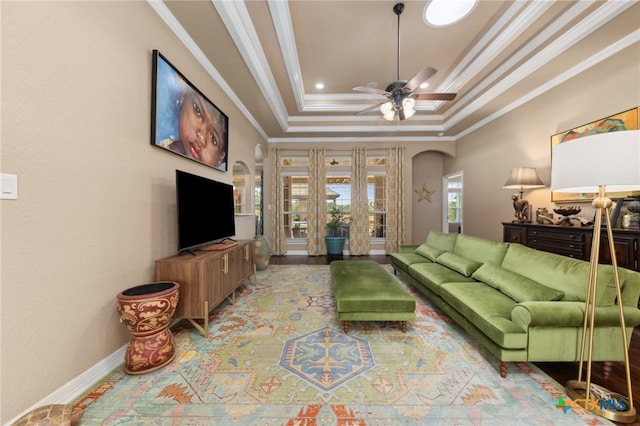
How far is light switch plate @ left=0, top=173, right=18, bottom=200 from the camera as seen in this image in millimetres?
1157

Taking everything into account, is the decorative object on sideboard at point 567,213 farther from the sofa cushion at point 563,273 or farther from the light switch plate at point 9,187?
the light switch plate at point 9,187

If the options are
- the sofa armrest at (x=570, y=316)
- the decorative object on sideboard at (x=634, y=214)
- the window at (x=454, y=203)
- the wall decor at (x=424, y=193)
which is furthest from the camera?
the window at (x=454, y=203)

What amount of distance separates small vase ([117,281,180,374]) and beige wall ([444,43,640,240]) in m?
4.80

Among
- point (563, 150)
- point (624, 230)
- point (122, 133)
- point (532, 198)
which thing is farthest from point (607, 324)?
point (122, 133)

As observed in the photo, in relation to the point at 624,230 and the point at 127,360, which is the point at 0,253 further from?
the point at 624,230

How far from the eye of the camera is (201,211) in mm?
2553

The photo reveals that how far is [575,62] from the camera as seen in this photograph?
114 inches

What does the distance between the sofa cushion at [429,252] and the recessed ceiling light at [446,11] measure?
9.81 ft

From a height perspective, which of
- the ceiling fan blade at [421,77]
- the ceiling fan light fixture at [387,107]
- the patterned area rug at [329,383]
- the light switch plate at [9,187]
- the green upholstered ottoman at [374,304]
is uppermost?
the ceiling fan blade at [421,77]

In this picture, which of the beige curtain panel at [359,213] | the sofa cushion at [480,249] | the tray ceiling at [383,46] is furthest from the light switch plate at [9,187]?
the beige curtain panel at [359,213]

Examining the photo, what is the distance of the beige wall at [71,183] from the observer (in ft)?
3.98

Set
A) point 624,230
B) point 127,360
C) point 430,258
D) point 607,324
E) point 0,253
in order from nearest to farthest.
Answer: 1. point 0,253
2. point 607,324
3. point 127,360
4. point 624,230
5. point 430,258

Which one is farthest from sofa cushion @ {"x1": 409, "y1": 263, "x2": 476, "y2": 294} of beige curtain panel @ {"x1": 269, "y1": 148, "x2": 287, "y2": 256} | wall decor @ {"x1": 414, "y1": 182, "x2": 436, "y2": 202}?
wall decor @ {"x1": 414, "y1": 182, "x2": 436, "y2": 202}

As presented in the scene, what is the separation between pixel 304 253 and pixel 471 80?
5.05 m
